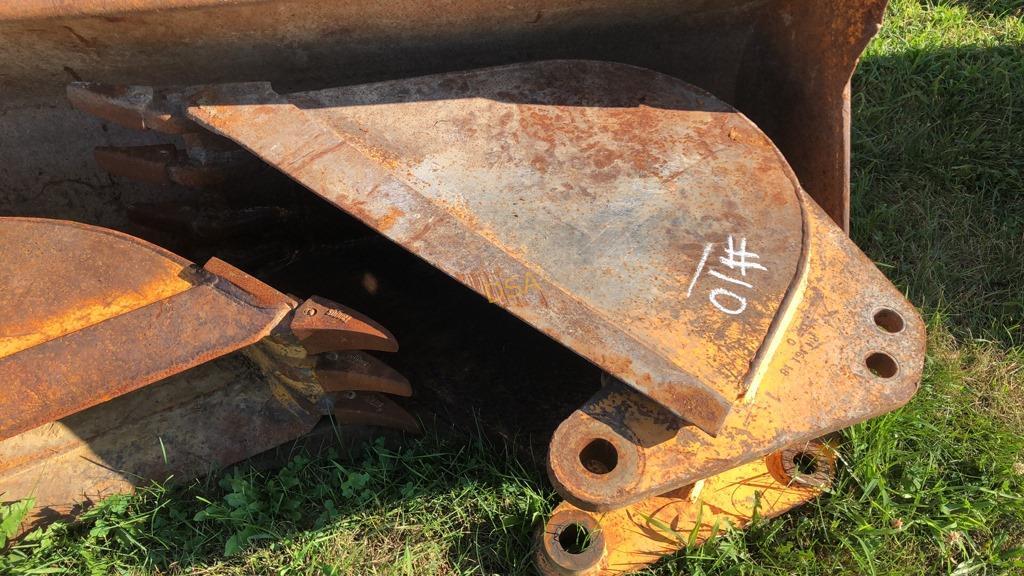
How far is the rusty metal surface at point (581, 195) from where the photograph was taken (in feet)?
4.99

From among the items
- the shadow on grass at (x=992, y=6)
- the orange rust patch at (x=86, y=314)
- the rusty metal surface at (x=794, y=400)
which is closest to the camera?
the rusty metal surface at (x=794, y=400)

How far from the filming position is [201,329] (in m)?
1.58

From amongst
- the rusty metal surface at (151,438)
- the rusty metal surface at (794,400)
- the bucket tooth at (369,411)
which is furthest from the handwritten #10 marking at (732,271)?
the rusty metal surface at (151,438)

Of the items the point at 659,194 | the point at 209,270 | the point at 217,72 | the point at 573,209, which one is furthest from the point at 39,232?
the point at 659,194

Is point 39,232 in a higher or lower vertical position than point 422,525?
higher

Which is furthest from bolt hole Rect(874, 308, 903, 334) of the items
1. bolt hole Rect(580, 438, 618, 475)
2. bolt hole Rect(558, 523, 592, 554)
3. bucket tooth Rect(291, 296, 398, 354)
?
bucket tooth Rect(291, 296, 398, 354)

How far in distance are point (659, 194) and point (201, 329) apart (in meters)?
1.04

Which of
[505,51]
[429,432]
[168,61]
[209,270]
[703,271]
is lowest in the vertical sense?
[429,432]

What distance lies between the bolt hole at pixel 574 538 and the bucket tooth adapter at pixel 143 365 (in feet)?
1.66

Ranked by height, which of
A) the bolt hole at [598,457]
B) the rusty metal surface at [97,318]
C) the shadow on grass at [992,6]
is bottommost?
the bolt hole at [598,457]

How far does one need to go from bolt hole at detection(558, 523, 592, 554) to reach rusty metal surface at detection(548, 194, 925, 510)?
0.28 meters

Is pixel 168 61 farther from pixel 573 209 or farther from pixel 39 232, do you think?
pixel 573 209

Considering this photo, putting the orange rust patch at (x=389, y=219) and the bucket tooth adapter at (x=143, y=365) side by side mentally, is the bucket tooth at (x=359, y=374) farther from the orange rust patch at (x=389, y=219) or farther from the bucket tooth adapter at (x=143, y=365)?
the orange rust patch at (x=389, y=219)

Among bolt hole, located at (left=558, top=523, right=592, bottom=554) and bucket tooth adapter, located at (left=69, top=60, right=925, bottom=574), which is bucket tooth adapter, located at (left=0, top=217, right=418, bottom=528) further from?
bolt hole, located at (left=558, top=523, right=592, bottom=554)
